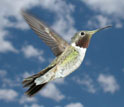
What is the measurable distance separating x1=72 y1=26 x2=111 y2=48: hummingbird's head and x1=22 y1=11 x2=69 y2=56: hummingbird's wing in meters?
0.39

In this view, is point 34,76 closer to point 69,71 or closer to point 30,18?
point 69,71

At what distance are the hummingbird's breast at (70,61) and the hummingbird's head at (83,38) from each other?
0.05 m

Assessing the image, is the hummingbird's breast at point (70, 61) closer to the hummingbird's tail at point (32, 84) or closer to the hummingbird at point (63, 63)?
the hummingbird at point (63, 63)

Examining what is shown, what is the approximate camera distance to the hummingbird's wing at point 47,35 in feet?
8.80

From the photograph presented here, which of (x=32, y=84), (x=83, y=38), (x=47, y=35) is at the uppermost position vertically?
(x=47, y=35)

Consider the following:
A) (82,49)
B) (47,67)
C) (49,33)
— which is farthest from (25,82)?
(49,33)

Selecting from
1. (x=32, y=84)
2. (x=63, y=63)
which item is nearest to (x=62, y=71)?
(x=63, y=63)

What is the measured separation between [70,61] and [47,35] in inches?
34.7

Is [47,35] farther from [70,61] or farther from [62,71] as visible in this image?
[62,71]

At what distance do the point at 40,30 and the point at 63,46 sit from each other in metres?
0.41

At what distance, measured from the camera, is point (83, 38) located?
2223 millimetres

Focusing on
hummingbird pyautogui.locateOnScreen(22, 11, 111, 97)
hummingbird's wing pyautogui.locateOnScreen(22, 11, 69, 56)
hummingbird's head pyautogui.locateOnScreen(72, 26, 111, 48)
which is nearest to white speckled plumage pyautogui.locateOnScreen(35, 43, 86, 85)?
hummingbird pyautogui.locateOnScreen(22, 11, 111, 97)

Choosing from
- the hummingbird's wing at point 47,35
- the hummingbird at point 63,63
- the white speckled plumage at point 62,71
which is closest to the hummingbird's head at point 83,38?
the hummingbird at point 63,63

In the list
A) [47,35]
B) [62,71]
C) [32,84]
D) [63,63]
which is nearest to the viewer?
[62,71]
